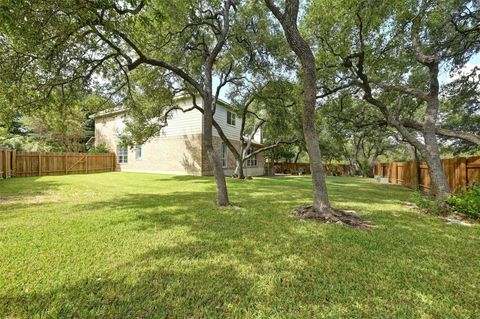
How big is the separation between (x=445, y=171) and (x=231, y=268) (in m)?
9.64

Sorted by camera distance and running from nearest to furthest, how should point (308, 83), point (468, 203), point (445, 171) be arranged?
1. point (308, 83)
2. point (468, 203)
3. point (445, 171)

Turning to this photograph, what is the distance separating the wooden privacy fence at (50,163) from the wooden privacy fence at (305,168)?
20.4 meters

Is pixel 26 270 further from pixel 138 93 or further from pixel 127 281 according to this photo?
pixel 138 93

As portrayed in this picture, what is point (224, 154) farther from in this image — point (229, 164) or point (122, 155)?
point (122, 155)

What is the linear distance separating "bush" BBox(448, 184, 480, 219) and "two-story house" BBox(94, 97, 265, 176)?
42.4 feet

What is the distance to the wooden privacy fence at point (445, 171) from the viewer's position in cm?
691

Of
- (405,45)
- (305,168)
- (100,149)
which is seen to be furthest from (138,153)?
(305,168)

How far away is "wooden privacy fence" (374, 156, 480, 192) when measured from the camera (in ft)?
22.7

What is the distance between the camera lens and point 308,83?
16.8ft

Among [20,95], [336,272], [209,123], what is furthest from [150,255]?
[20,95]

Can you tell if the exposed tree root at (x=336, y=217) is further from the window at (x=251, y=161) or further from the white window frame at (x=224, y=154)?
the window at (x=251, y=161)

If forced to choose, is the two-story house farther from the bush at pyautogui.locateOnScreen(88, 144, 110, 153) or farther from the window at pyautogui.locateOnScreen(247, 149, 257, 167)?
the window at pyautogui.locateOnScreen(247, 149, 257, 167)

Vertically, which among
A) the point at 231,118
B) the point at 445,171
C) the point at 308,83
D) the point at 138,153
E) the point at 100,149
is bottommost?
the point at 445,171

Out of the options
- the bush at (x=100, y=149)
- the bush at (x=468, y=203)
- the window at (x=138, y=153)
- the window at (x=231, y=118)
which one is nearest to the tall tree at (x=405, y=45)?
the bush at (x=468, y=203)
